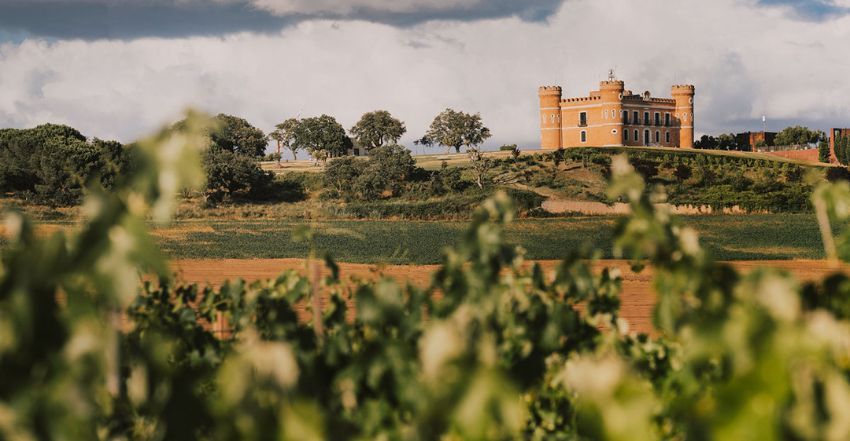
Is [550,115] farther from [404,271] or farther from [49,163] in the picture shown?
[404,271]

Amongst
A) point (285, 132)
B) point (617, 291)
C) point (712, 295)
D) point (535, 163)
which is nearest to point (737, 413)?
point (712, 295)

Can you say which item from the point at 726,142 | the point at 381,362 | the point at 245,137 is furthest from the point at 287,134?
the point at 381,362

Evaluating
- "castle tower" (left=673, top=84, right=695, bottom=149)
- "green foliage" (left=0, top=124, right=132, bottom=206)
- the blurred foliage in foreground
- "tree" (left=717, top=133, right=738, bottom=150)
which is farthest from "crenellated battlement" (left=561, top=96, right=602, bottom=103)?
the blurred foliage in foreground

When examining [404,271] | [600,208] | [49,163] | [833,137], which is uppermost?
[833,137]

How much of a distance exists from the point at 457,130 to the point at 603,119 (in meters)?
16.7

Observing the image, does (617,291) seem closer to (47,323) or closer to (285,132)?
(47,323)

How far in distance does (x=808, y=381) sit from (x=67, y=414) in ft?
5.53

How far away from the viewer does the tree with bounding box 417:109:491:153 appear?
98.9 meters

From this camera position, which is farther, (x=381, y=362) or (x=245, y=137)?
(x=245, y=137)

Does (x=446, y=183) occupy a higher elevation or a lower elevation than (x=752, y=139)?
lower

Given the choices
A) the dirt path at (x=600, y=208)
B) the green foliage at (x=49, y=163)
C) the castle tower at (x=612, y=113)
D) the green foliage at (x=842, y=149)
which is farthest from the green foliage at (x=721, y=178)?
the green foliage at (x=49, y=163)

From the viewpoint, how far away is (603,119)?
3728 inches

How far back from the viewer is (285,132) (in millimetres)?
114500

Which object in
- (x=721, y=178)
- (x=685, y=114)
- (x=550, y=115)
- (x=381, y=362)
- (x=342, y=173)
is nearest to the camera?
(x=381, y=362)
